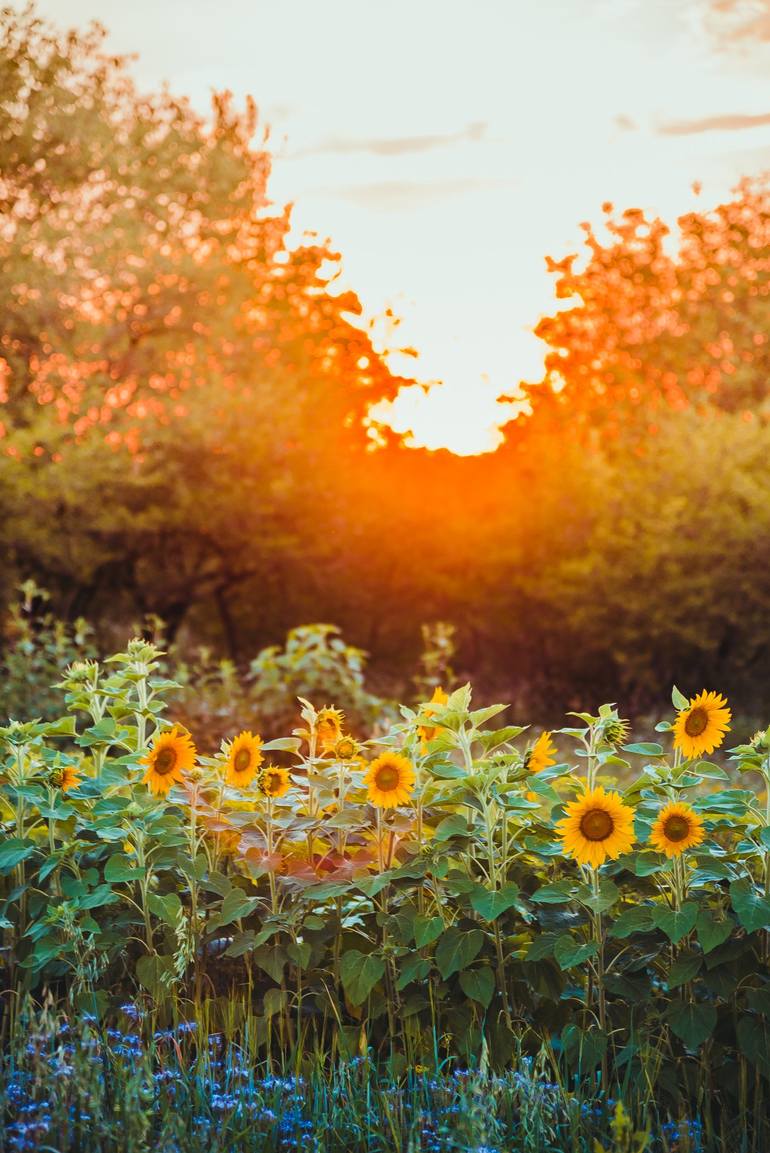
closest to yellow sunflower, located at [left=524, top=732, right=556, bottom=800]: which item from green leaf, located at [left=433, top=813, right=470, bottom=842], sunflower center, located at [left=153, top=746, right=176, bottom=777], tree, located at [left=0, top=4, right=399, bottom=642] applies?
green leaf, located at [left=433, top=813, right=470, bottom=842]

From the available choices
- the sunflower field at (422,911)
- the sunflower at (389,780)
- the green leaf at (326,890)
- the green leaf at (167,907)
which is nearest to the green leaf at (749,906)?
the sunflower field at (422,911)

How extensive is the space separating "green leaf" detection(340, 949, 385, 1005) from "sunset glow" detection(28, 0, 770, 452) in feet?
15.6

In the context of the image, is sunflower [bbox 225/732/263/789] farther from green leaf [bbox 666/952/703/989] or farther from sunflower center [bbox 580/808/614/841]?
green leaf [bbox 666/952/703/989]

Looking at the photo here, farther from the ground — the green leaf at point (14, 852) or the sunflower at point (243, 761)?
the sunflower at point (243, 761)

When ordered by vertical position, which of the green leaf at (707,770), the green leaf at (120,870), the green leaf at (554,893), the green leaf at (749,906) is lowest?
the green leaf at (749,906)

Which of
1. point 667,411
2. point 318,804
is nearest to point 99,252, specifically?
point 667,411

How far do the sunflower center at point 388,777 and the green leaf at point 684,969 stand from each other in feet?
2.26

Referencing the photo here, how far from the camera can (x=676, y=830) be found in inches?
97.9

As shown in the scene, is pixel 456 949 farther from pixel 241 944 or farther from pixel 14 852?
pixel 14 852

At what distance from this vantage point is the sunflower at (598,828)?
8.27 feet

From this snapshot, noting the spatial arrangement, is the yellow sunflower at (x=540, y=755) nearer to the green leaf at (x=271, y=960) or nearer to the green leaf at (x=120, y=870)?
the green leaf at (x=271, y=960)

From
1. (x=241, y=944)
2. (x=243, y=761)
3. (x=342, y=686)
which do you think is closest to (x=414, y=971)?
(x=241, y=944)

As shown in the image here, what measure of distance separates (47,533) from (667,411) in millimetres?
6500

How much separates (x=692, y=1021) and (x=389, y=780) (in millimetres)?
789
